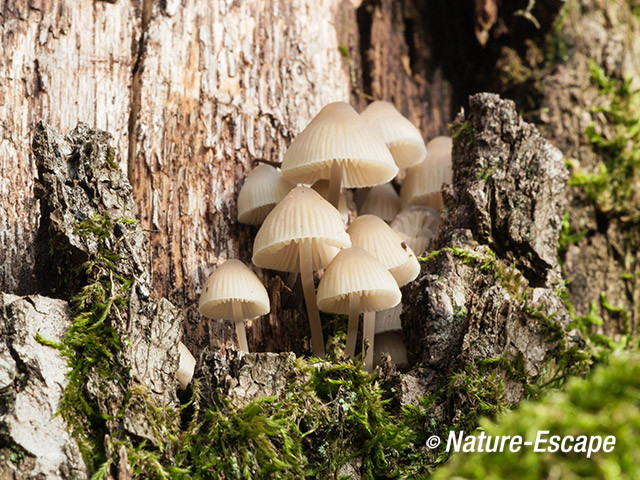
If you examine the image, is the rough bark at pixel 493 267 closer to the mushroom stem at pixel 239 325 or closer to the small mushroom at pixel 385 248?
the small mushroom at pixel 385 248

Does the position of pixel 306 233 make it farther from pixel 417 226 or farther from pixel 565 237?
pixel 565 237

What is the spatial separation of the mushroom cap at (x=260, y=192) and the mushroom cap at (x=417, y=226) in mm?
606

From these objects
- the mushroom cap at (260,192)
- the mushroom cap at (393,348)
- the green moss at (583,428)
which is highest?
the mushroom cap at (260,192)

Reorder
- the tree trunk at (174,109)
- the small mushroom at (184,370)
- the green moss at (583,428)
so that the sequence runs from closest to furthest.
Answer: the green moss at (583,428) → the small mushroom at (184,370) → the tree trunk at (174,109)

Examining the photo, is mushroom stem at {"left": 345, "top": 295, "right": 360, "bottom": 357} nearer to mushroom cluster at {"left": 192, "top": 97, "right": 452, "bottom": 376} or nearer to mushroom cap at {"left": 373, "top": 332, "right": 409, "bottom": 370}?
mushroom cluster at {"left": 192, "top": 97, "right": 452, "bottom": 376}

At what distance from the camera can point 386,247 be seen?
8.96ft

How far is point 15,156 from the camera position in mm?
2777

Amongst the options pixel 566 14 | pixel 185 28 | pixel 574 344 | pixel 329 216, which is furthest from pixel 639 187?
pixel 185 28

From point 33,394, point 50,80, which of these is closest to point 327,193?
point 50,80

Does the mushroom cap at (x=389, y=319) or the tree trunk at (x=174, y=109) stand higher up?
the tree trunk at (x=174, y=109)

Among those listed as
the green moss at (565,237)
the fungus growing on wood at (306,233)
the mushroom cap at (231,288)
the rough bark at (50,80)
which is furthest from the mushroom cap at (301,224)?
the green moss at (565,237)

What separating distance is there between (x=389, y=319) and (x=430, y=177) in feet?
2.62

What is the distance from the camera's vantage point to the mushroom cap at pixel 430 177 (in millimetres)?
3295

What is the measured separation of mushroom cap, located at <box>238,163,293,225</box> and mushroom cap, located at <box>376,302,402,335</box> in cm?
71
